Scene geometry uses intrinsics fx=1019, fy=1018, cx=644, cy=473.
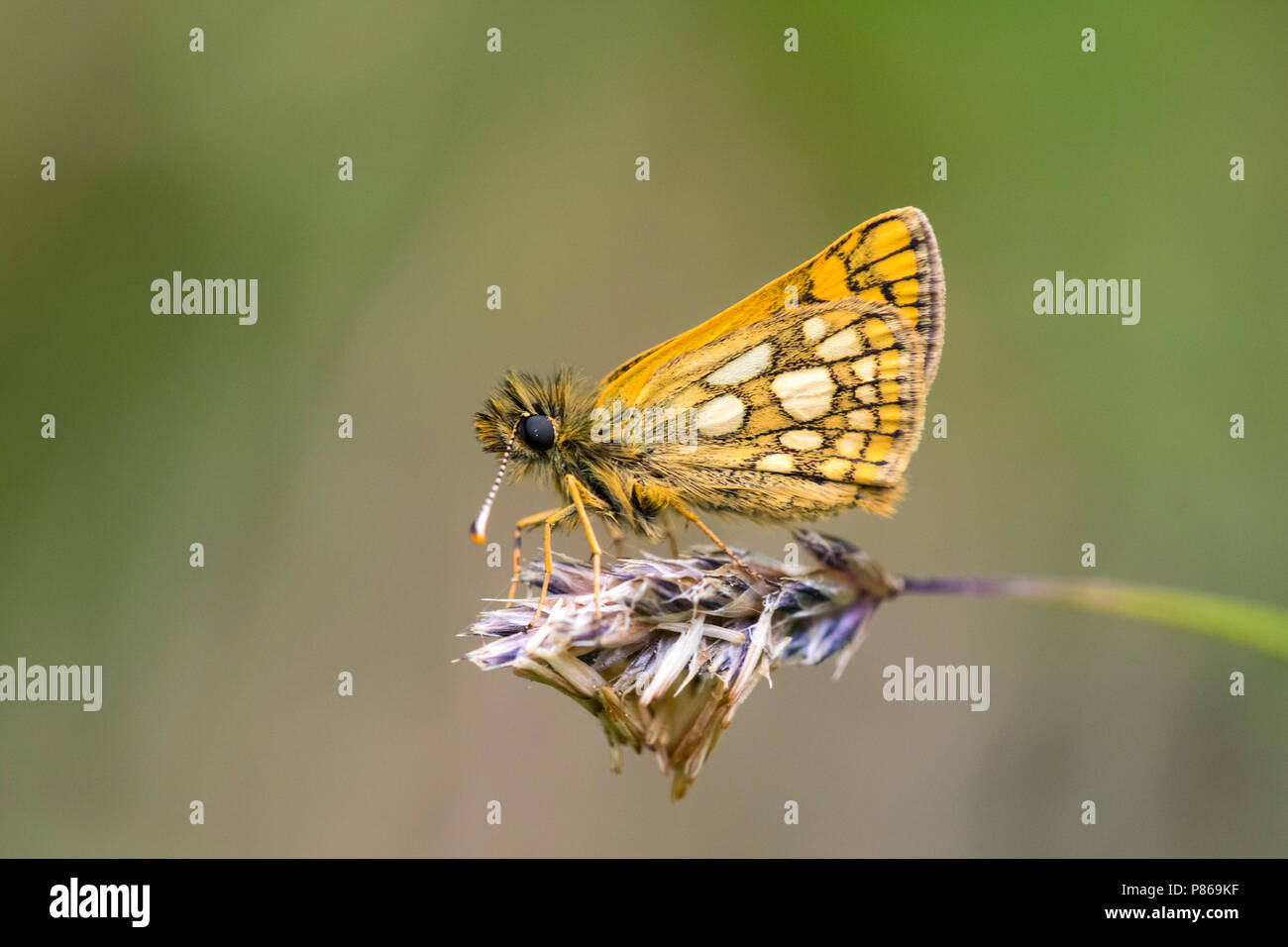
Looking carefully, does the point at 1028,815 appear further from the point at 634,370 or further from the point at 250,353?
the point at 250,353

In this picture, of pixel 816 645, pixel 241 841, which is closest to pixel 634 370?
pixel 816 645

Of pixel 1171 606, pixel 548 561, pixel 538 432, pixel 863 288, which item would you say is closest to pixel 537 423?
pixel 538 432

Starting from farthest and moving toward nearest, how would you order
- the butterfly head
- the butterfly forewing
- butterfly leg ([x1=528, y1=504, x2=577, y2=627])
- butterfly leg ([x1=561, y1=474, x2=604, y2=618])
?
the butterfly head → the butterfly forewing → butterfly leg ([x1=561, y1=474, x2=604, y2=618]) → butterfly leg ([x1=528, y1=504, x2=577, y2=627])

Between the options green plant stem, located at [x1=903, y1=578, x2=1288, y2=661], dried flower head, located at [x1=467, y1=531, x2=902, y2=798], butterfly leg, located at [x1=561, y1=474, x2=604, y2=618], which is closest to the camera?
green plant stem, located at [x1=903, y1=578, x2=1288, y2=661]

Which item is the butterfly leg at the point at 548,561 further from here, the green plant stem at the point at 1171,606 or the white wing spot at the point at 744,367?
the green plant stem at the point at 1171,606

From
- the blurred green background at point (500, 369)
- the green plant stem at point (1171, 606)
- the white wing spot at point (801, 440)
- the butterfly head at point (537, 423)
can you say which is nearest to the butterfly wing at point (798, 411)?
the white wing spot at point (801, 440)

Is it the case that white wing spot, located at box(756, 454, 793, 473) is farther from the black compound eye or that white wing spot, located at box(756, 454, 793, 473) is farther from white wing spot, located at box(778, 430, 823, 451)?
the black compound eye

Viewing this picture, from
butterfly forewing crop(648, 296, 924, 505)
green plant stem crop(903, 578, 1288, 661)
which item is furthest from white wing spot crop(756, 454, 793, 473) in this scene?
green plant stem crop(903, 578, 1288, 661)
